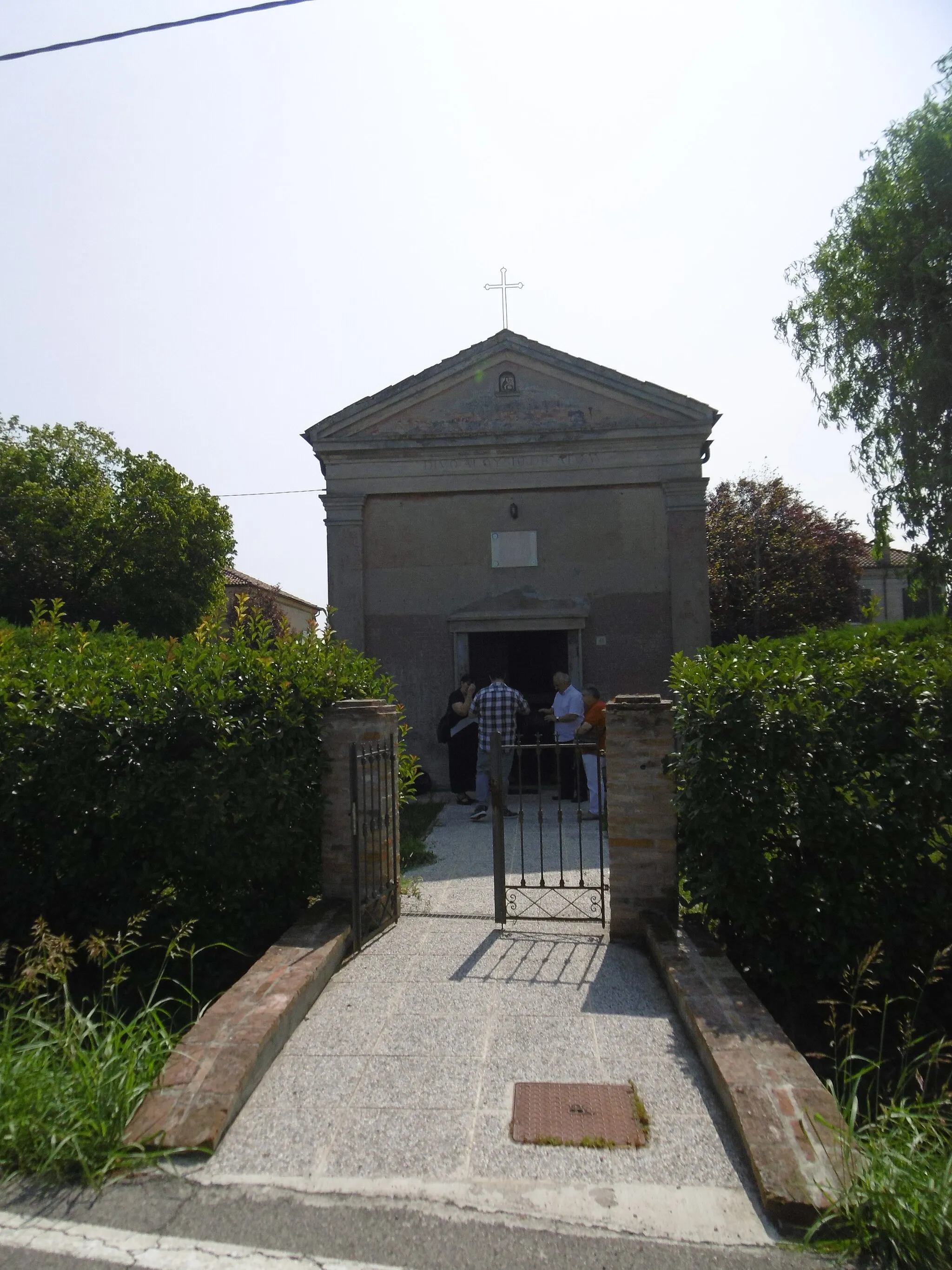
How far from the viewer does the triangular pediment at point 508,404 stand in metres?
15.3

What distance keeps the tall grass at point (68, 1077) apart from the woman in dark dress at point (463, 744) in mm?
8377

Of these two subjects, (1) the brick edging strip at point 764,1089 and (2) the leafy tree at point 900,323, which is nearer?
(1) the brick edging strip at point 764,1089

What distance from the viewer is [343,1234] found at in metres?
3.15

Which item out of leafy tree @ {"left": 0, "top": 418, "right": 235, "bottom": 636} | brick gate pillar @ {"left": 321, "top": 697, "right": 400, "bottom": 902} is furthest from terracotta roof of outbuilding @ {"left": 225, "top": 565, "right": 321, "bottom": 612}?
brick gate pillar @ {"left": 321, "top": 697, "right": 400, "bottom": 902}

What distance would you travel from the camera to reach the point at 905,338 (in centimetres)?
1606

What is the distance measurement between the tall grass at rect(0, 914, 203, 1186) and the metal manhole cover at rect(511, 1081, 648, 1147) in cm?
146

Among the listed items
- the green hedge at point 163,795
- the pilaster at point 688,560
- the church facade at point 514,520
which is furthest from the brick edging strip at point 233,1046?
the pilaster at point 688,560

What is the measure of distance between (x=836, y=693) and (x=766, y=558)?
83.9ft

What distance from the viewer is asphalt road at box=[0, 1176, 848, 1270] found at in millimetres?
3000

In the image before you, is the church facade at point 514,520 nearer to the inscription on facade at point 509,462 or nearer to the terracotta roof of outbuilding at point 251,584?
the inscription on facade at point 509,462

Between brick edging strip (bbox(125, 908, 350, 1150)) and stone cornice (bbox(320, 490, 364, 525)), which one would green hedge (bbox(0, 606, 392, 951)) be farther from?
stone cornice (bbox(320, 490, 364, 525))

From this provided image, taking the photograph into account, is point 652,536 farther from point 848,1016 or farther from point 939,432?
point 848,1016

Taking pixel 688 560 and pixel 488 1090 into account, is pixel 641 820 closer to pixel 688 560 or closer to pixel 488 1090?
pixel 488 1090

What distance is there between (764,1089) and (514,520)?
40.3 ft
